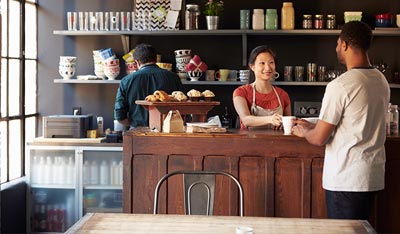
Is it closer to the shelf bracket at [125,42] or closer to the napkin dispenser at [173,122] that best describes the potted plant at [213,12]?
the shelf bracket at [125,42]

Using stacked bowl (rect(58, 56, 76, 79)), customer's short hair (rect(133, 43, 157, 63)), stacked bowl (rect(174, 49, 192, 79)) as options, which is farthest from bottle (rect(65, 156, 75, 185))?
stacked bowl (rect(174, 49, 192, 79))

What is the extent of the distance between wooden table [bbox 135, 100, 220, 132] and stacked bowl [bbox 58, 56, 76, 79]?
184cm

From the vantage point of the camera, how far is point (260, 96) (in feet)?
13.1

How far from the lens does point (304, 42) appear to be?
18.3 feet

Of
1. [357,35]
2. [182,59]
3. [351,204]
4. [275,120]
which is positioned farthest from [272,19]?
[351,204]

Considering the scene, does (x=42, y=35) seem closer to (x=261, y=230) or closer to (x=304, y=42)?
(x=304, y=42)

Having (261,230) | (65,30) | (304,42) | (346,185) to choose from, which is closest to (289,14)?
(304,42)

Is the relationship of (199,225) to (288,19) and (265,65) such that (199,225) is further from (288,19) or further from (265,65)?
(288,19)

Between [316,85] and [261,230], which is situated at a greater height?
[316,85]

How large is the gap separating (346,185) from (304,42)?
2.60 meters

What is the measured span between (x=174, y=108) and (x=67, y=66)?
2.02m

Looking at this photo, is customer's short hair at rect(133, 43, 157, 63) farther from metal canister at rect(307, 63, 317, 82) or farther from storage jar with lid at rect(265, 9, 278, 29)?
metal canister at rect(307, 63, 317, 82)

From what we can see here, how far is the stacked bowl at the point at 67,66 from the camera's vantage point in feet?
17.8

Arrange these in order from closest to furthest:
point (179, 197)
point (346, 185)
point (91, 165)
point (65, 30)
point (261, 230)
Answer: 1. point (261, 230)
2. point (346, 185)
3. point (179, 197)
4. point (91, 165)
5. point (65, 30)
